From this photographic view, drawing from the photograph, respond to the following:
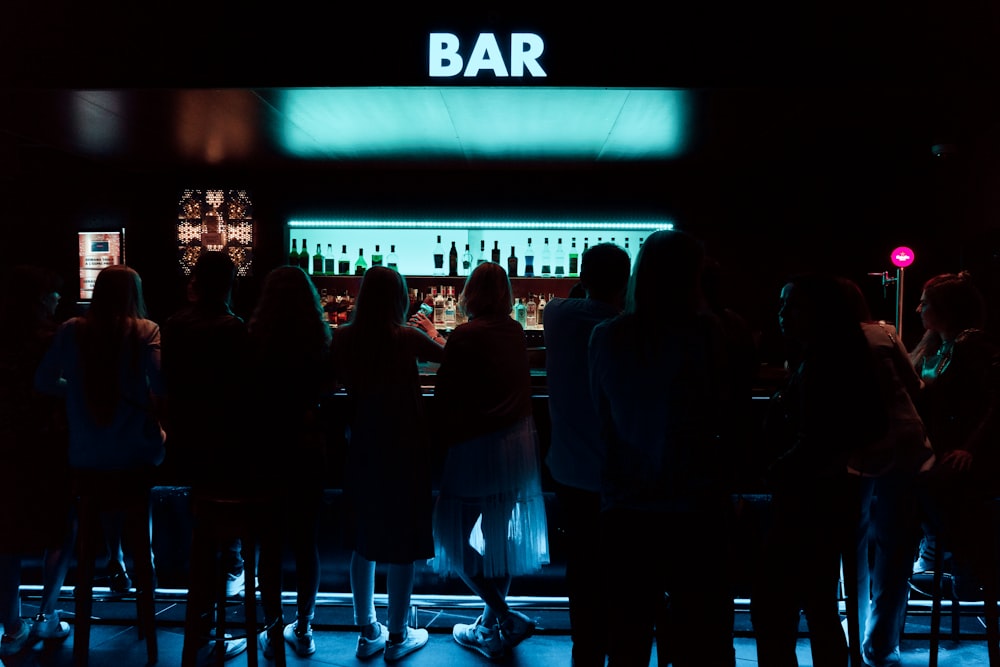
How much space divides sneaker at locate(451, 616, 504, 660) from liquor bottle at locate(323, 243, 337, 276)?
3.58 metres

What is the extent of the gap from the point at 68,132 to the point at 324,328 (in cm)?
323

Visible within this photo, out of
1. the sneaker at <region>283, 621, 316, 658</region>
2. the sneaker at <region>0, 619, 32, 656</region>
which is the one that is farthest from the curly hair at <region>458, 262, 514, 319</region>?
the sneaker at <region>0, 619, 32, 656</region>

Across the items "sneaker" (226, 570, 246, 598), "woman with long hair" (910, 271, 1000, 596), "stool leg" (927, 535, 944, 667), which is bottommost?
"sneaker" (226, 570, 246, 598)

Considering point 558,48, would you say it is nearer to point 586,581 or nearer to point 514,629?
point 586,581

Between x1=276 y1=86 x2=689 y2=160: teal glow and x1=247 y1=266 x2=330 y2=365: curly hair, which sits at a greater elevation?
x1=276 y1=86 x2=689 y2=160: teal glow

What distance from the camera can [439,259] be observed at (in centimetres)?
564

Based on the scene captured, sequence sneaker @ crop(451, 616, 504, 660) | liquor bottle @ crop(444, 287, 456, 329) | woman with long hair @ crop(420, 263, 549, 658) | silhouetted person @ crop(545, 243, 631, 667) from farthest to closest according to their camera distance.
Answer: liquor bottle @ crop(444, 287, 456, 329) → sneaker @ crop(451, 616, 504, 660) → woman with long hair @ crop(420, 263, 549, 658) → silhouetted person @ crop(545, 243, 631, 667)

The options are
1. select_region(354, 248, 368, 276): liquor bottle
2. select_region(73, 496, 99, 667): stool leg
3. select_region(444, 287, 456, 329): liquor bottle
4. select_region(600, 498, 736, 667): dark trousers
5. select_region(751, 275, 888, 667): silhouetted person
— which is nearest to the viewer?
select_region(600, 498, 736, 667): dark trousers

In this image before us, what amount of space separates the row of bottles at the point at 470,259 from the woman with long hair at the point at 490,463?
2950 mm

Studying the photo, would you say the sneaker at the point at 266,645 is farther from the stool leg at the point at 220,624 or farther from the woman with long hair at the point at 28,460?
the woman with long hair at the point at 28,460

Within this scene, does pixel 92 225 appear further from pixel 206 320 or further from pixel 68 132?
→ pixel 206 320

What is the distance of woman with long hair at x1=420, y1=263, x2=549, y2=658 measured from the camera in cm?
262

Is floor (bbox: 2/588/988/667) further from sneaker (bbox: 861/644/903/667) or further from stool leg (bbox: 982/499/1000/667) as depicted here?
stool leg (bbox: 982/499/1000/667)

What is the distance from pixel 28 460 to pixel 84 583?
630 millimetres
